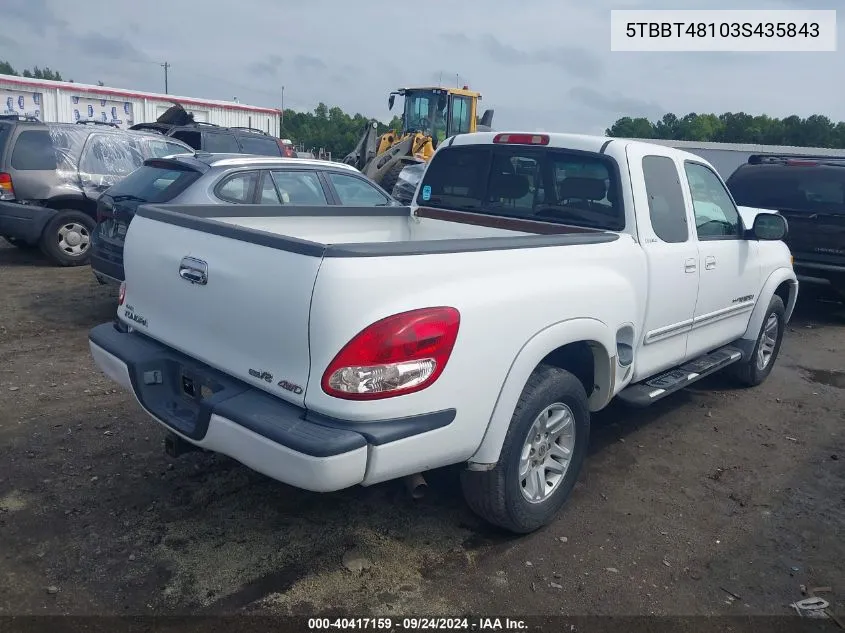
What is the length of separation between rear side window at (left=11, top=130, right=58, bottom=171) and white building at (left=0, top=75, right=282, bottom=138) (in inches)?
512

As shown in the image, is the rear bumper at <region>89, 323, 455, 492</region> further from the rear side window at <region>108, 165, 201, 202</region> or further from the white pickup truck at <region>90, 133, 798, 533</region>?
the rear side window at <region>108, 165, 201, 202</region>

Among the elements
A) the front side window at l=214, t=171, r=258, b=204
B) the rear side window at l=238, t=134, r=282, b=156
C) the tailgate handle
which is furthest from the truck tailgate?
the rear side window at l=238, t=134, r=282, b=156

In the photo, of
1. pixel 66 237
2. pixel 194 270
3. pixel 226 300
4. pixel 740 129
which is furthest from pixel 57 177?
pixel 740 129

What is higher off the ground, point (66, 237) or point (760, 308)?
point (66, 237)

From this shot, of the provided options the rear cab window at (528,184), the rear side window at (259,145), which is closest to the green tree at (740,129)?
the rear side window at (259,145)

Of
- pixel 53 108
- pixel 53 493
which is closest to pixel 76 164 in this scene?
pixel 53 493

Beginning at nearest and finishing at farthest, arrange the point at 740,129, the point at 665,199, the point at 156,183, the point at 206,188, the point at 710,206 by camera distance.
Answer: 1. the point at 665,199
2. the point at 710,206
3. the point at 206,188
4. the point at 156,183
5. the point at 740,129

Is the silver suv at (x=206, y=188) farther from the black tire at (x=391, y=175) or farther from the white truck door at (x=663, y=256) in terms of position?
the black tire at (x=391, y=175)

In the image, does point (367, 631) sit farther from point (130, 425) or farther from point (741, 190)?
point (741, 190)

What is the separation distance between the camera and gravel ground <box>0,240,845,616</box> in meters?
3.10

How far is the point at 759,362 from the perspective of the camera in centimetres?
619

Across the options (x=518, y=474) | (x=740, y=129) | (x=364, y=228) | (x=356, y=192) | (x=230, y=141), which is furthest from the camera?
(x=740, y=129)

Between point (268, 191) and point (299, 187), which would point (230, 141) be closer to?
point (299, 187)

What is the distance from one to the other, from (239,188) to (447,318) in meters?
4.61
